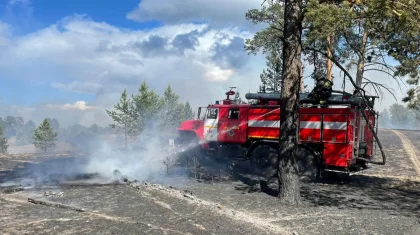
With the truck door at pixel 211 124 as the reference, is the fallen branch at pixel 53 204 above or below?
below

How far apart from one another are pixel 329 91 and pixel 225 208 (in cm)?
694

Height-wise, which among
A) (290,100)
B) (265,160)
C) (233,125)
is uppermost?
(290,100)

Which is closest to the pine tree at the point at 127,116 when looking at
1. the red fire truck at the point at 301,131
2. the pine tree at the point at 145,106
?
the pine tree at the point at 145,106

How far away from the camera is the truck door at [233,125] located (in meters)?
14.9

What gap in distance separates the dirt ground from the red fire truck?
1217 mm

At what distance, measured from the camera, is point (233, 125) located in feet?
49.9

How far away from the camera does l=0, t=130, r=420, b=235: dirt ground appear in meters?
7.06

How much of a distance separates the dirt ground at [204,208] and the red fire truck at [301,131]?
1.22 metres

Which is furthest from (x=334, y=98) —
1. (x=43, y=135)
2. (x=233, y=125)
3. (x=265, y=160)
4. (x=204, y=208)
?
(x=43, y=135)

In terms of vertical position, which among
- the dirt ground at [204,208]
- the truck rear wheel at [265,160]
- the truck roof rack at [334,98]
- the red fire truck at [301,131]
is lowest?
the dirt ground at [204,208]

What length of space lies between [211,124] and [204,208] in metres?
7.59

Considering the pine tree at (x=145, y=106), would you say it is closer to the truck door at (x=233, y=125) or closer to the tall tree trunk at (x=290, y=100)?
the truck door at (x=233, y=125)

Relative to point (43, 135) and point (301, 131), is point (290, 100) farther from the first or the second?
point (43, 135)

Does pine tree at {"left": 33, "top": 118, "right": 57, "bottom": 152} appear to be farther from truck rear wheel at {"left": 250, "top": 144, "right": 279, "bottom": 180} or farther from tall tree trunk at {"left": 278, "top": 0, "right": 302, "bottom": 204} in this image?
tall tree trunk at {"left": 278, "top": 0, "right": 302, "bottom": 204}
